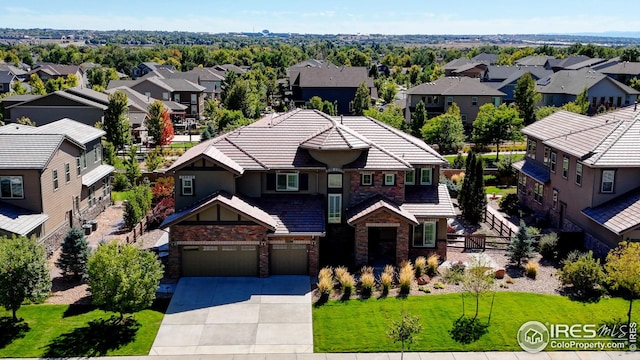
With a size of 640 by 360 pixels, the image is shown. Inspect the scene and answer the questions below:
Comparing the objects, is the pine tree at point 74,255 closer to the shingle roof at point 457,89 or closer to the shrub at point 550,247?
the shrub at point 550,247

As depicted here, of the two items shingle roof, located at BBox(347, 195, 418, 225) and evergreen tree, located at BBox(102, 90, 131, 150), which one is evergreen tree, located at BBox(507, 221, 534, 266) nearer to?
shingle roof, located at BBox(347, 195, 418, 225)

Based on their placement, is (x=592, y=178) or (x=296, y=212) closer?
(x=296, y=212)

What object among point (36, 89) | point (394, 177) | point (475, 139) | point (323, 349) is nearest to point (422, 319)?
point (323, 349)

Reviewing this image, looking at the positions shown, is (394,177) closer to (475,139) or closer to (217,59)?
(475,139)

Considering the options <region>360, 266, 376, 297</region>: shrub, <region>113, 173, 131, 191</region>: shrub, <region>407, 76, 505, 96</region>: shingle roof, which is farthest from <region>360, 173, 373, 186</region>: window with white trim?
<region>407, 76, 505, 96</region>: shingle roof

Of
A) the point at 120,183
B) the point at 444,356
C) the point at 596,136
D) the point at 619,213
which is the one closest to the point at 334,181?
the point at 444,356

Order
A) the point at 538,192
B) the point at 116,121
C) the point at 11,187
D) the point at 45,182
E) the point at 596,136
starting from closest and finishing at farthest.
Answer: the point at 11,187 < the point at 45,182 < the point at 596,136 < the point at 538,192 < the point at 116,121

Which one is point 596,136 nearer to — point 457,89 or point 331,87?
point 457,89
